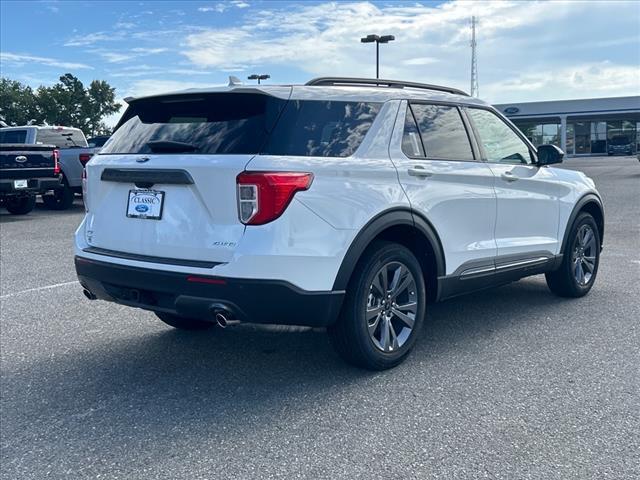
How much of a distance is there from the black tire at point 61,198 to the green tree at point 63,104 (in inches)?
1804

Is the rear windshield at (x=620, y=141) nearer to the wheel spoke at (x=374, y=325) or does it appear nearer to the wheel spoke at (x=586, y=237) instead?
the wheel spoke at (x=586, y=237)

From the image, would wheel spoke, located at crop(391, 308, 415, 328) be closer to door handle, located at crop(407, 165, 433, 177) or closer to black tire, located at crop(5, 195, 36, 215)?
door handle, located at crop(407, 165, 433, 177)

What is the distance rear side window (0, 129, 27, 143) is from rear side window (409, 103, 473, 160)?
46.7 ft

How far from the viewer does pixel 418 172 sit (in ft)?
14.7

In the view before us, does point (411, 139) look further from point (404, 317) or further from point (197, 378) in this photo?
point (197, 378)

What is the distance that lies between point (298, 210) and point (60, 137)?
1537cm

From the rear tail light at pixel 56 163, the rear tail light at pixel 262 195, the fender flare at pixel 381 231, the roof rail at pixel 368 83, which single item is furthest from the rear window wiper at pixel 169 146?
the rear tail light at pixel 56 163

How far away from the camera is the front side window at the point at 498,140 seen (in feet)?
17.5

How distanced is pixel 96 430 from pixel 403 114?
2.74 metres

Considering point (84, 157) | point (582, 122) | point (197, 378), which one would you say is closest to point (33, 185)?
point (84, 157)

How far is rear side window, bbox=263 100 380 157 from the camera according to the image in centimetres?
387

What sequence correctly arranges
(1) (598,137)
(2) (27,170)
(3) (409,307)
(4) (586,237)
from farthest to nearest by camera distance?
(1) (598,137)
(2) (27,170)
(4) (586,237)
(3) (409,307)

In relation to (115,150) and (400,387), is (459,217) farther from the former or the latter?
(115,150)

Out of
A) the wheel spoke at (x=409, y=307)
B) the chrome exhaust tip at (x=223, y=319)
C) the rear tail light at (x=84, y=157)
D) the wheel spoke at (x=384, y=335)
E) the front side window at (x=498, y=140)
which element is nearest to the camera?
the chrome exhaust tip at (x=223, y=319)
